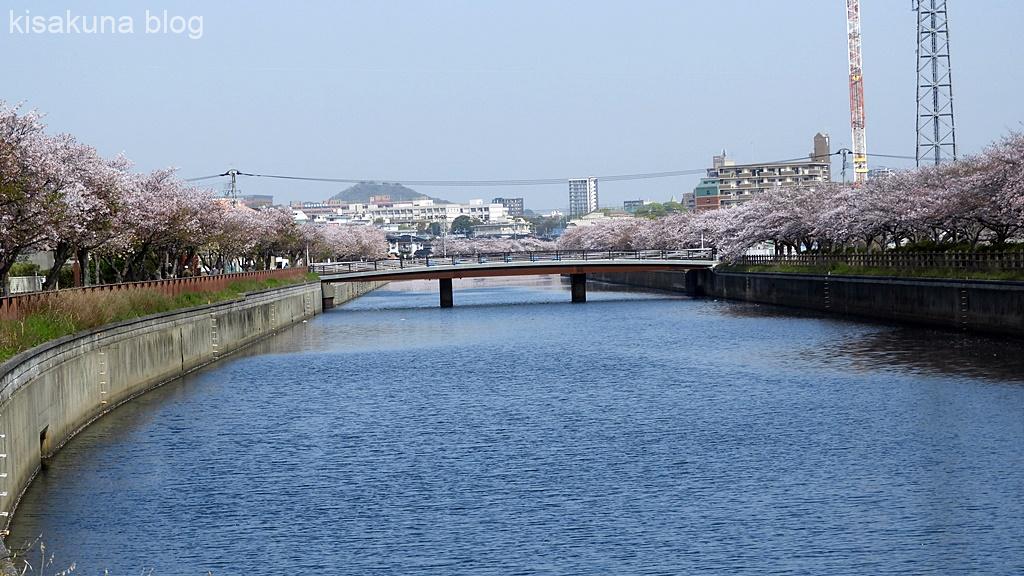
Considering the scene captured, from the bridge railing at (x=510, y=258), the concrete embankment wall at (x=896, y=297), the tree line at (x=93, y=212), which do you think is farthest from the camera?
the bridge railing at (x=510, y=258)

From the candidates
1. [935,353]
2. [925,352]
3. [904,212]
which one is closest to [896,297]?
[904,212]

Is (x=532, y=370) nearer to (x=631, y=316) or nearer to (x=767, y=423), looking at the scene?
(x=767, y=423)

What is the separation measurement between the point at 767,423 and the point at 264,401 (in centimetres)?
1782

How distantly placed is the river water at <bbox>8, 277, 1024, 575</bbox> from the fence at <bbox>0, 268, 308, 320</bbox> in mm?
4008

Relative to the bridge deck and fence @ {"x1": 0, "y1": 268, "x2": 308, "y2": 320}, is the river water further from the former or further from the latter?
the bridge deck

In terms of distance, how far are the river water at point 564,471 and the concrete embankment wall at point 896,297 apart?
6.57 ft

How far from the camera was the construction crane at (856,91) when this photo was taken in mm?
174500

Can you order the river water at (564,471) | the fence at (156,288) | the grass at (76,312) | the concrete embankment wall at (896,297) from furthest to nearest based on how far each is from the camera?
the concrete embankment wall at (896,297), the fence at (156,288), the grass at (76,312), the river water at (564,471)

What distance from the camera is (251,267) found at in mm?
142750

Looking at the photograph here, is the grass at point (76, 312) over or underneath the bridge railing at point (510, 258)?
underneath

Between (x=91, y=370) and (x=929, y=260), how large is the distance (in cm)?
4813

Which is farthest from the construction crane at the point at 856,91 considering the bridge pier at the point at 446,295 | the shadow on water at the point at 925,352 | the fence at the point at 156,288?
the shadow on water at the point at 925,352

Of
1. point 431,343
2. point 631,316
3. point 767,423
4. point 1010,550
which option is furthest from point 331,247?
point 1010,550

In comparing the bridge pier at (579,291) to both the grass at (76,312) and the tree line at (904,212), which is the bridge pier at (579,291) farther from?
the grass at (76,312)
